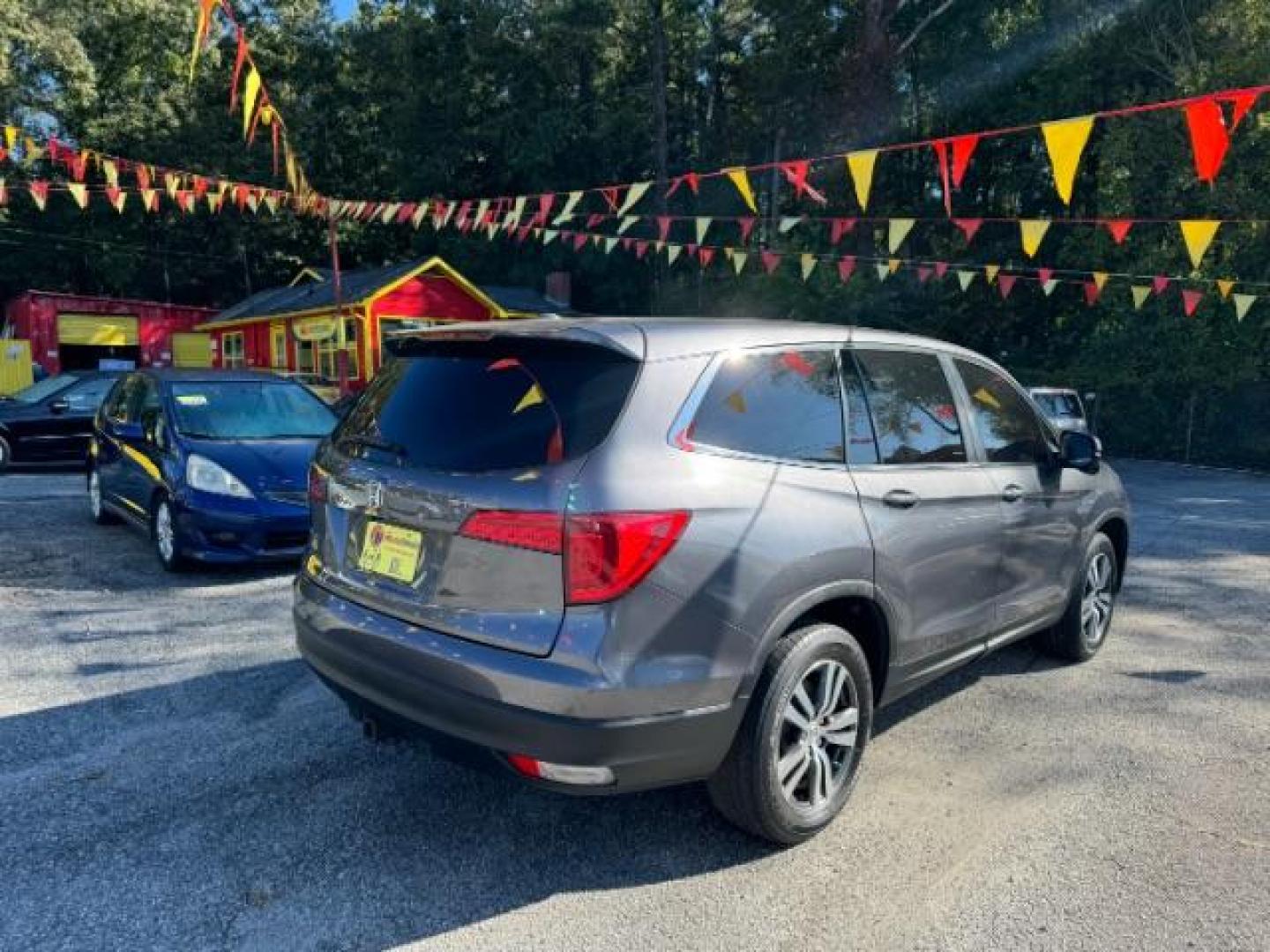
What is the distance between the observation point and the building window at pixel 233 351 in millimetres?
30516

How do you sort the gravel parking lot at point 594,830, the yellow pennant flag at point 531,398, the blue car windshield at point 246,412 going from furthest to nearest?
the blue car windshield at point 246,412 < the yellow pennant flag at point 531,398 < the gravel parking lot at point 594,830

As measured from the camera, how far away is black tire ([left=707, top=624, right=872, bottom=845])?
2.84 meters

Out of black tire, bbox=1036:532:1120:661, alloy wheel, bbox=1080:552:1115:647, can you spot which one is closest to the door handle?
black tire, bbox=1036:532:1120:661

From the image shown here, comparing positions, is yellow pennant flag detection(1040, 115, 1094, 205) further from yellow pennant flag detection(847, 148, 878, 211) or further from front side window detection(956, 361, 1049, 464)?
front side window detection(956, 361, 1049, 464)

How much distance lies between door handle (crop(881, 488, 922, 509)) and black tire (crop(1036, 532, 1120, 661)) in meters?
1.78

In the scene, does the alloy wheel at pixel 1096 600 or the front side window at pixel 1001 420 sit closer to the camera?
the front side window at pixel 1001 420

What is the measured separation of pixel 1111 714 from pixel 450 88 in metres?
36.2

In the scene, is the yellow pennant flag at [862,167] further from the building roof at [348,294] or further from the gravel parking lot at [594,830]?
the building roof at [348,294]

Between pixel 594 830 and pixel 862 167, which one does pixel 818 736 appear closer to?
pixel 594 830

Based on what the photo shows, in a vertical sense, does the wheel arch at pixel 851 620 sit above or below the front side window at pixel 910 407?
below

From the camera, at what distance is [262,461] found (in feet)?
21.2

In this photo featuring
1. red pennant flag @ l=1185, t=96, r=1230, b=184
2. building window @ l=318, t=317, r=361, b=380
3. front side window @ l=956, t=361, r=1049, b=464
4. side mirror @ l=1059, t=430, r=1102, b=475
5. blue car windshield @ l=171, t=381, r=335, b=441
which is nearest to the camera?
front side window @ l=956, t=361, r=1049, b=464

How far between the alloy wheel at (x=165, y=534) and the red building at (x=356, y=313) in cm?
1724

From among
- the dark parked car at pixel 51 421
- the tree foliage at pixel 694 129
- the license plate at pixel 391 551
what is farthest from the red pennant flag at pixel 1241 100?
the tree foliage at pixel 694 129
